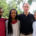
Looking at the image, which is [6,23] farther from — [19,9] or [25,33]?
[19,9]

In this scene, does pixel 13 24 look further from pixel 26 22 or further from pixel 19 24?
pixel 26 22

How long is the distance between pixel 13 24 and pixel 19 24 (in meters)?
0.11

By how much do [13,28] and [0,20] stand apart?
0.27 meters

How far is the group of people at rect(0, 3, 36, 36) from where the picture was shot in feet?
4.94

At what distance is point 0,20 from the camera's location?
1.51 metres

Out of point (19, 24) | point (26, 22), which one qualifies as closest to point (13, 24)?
point (19, 24)

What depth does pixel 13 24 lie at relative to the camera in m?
1.55

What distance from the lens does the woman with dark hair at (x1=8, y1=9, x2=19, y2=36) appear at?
1.53 meters

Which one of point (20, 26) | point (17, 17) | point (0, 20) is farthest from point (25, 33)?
point (0, 20)

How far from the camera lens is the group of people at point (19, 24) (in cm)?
150

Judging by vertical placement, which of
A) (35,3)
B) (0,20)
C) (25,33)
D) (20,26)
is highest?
(35,3)

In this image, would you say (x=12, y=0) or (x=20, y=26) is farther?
(x=12, y=0)

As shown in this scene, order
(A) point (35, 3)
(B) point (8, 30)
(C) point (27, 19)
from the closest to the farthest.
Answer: (C) point (27, 19) < (B) point (8, 30) < (A) point (35, 3)

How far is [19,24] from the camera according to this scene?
157 centimetres
